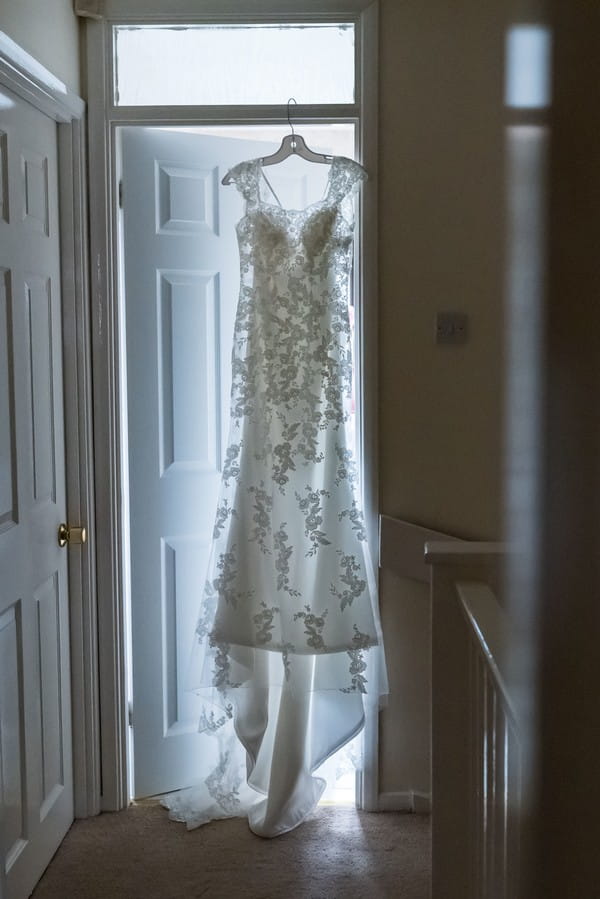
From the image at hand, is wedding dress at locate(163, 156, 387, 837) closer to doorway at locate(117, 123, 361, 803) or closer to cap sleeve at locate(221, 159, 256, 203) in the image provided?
cap sleeve at locate(221, 159, 256, 203)

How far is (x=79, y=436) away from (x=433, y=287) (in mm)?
1143

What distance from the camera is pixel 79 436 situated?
2.76 meters

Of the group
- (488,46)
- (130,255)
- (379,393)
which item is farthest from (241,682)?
(488,46)

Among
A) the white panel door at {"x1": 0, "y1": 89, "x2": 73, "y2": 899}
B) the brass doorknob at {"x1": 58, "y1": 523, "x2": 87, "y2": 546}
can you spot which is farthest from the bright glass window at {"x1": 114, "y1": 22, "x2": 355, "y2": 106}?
the brass doorknob at {"x1": 58, "y1": 523, "x2": 87, "y2": 546}

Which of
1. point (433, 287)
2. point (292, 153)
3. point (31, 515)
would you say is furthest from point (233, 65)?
point (31, 515)

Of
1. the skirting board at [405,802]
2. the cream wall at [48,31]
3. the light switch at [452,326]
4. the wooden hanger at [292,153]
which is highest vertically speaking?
the cream wall at [48,31]

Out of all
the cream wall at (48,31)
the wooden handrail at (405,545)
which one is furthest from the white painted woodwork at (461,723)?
the cream wall at (48,31)

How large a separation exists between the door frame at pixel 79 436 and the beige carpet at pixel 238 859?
0.22 metres

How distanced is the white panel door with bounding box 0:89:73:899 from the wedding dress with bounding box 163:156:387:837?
0.46m

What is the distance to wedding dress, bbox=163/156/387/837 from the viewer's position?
8.77 feet

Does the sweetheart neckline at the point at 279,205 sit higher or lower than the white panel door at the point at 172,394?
higher

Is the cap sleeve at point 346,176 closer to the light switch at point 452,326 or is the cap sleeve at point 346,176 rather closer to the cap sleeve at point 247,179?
the cap sleeve at point 247,179

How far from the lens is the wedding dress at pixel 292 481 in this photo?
2.67 metres

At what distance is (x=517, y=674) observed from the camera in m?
0.37
